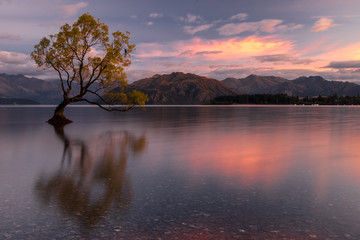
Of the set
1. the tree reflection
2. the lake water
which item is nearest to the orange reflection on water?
the lake water

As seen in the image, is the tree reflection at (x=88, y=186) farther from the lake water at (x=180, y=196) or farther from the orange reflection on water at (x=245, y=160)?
the orange reflection on water at (x=245, y=160)

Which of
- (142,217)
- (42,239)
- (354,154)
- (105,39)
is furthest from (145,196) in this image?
(105,39)

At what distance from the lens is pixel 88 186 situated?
1398cm

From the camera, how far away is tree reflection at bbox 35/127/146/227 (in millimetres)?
10898

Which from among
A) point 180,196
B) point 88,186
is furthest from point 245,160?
point 88,186

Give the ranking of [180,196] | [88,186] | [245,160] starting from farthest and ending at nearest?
1. [245,160]
2. [88,186]
3. [180,196]

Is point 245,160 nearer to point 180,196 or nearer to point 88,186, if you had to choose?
point 180,196

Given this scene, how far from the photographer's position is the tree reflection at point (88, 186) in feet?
35.8

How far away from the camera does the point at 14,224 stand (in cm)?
941

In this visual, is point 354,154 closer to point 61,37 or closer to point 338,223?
point 338,223

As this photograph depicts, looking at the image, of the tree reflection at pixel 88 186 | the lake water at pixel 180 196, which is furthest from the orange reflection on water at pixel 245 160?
the tree reflection at pixel 88 186

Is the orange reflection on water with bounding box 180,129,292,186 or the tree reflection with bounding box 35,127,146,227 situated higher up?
the orange reflection on water with bounding box 180,129,292,186

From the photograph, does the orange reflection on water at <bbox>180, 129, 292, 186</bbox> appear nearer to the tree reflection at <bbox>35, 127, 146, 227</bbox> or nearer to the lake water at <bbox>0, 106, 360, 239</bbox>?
the lake water at <bbox>0, 106, 360, 239</bbox>

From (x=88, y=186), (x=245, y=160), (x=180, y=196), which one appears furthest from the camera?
(x=245, y=160)
